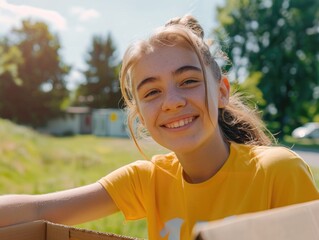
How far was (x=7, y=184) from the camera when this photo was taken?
619cm

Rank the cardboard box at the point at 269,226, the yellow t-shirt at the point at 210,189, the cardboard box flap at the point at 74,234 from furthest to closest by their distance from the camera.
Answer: the yellow t-shirt at the point at 210,189
the cardboard box flap at the point at 74,234
the cardboard box at the point at 269,226

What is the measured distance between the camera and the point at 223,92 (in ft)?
4.99

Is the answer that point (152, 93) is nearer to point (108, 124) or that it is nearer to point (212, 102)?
point (212, 102)

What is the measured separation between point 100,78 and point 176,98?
3417 cm

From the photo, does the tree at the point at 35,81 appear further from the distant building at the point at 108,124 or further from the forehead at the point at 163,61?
the forehead at the point at 163,61

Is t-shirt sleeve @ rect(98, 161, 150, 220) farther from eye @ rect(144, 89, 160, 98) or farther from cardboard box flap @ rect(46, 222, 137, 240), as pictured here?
cardboard box flap @ rect(46, 222, 137, 240)

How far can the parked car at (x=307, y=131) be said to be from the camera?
24.2 m

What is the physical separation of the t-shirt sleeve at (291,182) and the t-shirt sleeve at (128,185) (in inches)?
18.0

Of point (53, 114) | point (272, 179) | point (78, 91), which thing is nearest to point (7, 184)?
point (272, 179)

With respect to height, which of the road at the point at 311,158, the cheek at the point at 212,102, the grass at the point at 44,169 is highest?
the cheek at the point at 212,102

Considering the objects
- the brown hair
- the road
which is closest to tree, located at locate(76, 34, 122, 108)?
the road

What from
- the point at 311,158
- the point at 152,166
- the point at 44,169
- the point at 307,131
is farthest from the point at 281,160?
the point at 307,131

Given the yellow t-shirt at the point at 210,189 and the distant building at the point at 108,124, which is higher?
the distant building at the point at 108,124

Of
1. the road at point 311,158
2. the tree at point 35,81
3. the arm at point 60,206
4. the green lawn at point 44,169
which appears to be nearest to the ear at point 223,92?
the arm at point 60,206
